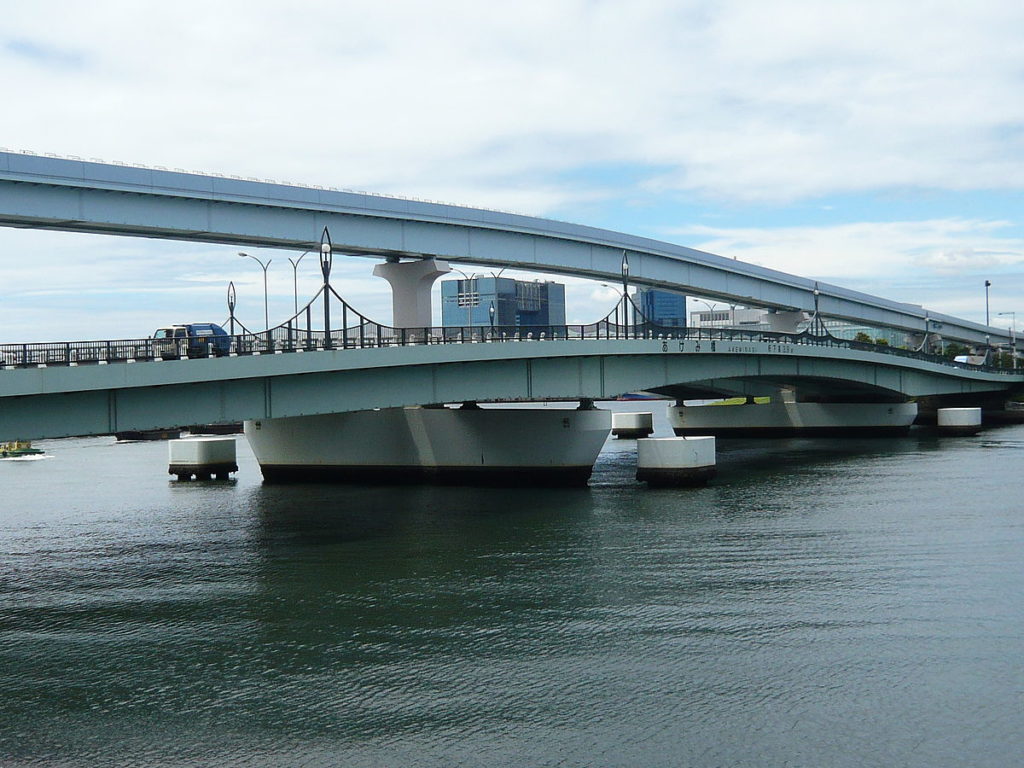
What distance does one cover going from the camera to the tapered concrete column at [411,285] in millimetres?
53906

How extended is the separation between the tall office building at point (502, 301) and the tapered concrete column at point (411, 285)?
56.8 feet

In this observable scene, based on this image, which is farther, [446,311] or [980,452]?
[446,311]

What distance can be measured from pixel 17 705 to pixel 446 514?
2379 centimetres

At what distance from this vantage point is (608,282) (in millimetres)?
73688

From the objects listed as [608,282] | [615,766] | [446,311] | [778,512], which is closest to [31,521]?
[778,512]

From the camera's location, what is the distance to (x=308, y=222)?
2060 inches

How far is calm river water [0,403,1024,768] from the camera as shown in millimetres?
17297

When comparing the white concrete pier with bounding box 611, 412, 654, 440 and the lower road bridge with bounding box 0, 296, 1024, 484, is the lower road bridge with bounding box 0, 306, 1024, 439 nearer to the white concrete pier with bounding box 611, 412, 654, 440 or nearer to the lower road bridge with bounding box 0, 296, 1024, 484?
the lower road bridge with bounding box 0, 296, 1024, 484

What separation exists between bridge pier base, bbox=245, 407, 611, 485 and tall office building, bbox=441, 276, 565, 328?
67.6 ft

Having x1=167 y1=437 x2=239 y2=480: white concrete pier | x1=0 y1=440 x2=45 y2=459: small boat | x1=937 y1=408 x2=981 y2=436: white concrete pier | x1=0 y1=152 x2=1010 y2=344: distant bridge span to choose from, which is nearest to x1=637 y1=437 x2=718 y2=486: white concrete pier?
x1=0 y1=152 x2=1010 y2=344: distant bridge span

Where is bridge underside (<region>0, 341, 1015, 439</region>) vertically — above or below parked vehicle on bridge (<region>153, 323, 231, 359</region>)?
below

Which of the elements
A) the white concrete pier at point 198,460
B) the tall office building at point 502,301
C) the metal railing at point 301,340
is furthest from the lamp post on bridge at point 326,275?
the tall office building at point 502,301

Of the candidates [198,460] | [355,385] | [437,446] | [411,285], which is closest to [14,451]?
[198,460]

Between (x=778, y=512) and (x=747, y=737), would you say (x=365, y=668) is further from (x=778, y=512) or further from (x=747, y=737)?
(x=778, y=512)
